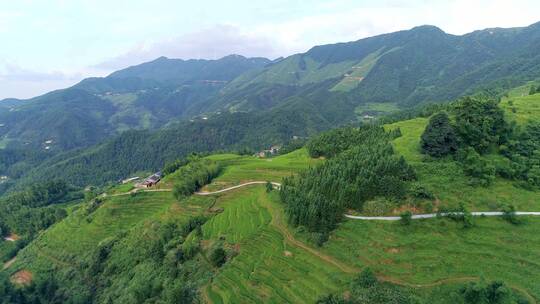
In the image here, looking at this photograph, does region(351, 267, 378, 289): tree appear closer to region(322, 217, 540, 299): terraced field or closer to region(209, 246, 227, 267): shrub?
region(322, 217, 540, 299): terraced field

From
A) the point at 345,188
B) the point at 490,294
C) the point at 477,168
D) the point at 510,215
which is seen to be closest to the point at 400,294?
the point at 490,294

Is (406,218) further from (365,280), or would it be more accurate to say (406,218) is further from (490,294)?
(490,294)

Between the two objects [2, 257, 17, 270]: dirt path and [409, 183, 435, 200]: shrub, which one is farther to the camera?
[2, 257, 17, 270]: dirt path

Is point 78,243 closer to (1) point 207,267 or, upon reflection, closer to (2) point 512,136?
(1) point 207,267

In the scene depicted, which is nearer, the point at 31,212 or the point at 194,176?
the point at 194,176

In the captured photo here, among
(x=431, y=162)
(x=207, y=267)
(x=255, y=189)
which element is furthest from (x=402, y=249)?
(x=255, y=189)

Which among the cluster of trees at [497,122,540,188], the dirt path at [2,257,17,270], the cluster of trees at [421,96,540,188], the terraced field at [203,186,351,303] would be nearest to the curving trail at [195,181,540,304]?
the terraced field at [203,186,351,303]

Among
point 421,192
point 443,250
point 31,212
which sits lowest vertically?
point 31,212
